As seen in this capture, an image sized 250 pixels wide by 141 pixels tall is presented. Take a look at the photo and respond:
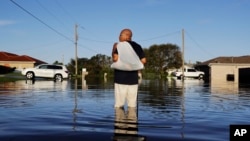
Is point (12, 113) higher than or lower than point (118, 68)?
lower

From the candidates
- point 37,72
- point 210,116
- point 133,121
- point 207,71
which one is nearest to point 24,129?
point 133,121

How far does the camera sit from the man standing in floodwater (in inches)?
303

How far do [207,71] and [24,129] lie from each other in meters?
75.1

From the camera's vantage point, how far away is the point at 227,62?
68250mm

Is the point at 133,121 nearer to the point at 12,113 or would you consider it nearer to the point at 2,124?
the point at 2,124

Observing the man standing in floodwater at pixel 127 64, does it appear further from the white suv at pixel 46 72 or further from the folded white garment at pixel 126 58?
the white suv at pixel 46 72

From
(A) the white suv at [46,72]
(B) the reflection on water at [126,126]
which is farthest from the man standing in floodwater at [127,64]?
(A) the white suv at [46,72]

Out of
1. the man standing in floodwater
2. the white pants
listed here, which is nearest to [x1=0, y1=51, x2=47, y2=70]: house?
the white pants

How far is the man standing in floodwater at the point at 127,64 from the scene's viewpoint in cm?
769

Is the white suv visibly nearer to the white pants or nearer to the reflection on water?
the white pants

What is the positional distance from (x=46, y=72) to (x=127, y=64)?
32.5 meters

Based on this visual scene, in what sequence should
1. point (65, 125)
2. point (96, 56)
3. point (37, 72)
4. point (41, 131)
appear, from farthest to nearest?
point (96, 56) < point (37, 72) < point (65, 125) < point (41, 131)

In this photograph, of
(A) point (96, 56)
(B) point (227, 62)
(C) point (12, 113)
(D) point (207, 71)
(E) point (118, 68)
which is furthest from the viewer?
(A) point (96, 56)

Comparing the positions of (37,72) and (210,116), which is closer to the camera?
(210,116)
